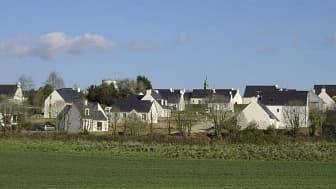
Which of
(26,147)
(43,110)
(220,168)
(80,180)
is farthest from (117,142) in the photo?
(43,110)

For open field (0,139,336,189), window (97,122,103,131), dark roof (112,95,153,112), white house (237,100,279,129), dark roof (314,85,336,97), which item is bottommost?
open field (0,139,336,189)

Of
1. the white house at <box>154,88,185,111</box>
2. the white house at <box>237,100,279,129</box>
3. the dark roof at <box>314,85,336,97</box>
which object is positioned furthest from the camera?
the dark roof at <box>314,85,336,97</box>

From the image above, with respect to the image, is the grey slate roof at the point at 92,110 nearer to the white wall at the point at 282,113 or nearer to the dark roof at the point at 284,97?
→ the white wall at the point at 282,113

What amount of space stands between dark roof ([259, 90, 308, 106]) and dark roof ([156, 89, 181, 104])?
32.8 meters

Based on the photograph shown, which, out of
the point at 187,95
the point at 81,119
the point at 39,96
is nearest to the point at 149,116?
the point at 81,119

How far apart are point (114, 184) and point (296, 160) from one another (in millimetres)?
20256

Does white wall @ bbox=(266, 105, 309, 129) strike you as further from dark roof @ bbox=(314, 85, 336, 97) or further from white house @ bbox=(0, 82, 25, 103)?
dark roof @ bbox=(314, 85, 336, 97)

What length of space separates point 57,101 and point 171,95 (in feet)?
119

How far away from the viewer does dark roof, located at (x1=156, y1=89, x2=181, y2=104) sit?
5182 inches

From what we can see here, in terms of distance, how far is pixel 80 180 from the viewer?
25453 millimetres

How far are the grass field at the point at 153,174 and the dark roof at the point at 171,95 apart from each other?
301 ft

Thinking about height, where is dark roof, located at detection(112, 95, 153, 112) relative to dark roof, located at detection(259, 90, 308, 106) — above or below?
below

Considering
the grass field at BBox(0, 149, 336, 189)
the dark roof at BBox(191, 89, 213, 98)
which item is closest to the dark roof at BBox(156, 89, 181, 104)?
the dark roof at BBox(191, 89, 213, 98)

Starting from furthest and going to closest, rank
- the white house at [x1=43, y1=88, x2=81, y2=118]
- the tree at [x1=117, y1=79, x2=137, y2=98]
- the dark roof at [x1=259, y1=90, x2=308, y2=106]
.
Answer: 1. the tree at [x1=117, y1=79, x2=137, y2=98]
2. the white house at [x1=43, y1=88, x2=81, y2=118]
3. the dark roof at [x1=259, y1=90, x2=308, y2=106]
